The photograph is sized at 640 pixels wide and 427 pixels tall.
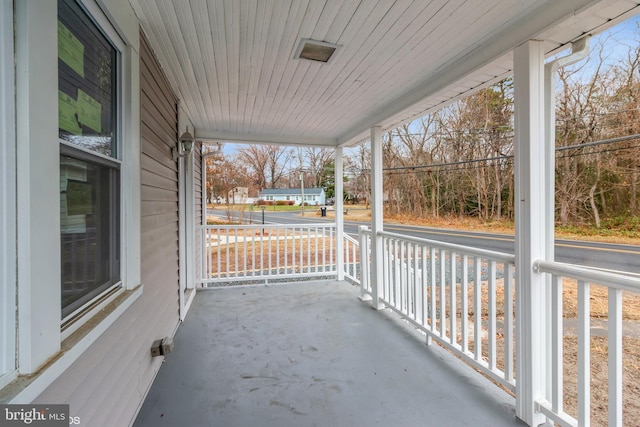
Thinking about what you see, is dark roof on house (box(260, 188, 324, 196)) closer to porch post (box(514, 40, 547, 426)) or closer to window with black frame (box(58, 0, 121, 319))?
window with black frame (box(58, 0, 121, 319))

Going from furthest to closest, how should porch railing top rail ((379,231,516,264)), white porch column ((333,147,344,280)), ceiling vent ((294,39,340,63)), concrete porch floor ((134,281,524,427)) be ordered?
1. white porch column ((333,147,344,280))
2. ceiling vent ((294,39,340,63))
3. porch railing top rail ((379,231,516,264))
4. concrete porch floor ((134,281,524,427))

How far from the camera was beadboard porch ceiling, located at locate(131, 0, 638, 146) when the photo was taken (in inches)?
63.8

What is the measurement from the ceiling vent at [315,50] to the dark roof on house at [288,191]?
6.51 meters

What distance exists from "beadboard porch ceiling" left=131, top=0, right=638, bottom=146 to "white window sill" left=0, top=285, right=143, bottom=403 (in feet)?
5.42

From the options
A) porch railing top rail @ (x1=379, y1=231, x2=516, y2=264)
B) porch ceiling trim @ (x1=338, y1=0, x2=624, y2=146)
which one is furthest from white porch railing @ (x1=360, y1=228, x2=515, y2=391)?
porch ceiling trim @ (x1=338, y1=0, x2=624, y2=146)

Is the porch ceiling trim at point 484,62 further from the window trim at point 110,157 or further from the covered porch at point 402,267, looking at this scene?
the window trim at point 110,157

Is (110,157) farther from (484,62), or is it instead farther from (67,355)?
(484,62)

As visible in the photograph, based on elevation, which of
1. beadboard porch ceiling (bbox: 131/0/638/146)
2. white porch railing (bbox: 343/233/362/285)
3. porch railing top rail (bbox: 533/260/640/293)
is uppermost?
beadboard porch ceiling (bbox: 131/0/638/146)

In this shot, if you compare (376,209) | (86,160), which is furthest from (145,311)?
(376,209)

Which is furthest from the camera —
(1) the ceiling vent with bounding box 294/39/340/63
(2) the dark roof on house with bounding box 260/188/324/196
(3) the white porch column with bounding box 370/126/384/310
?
(2) the dark roof on house with bounding box 260/188/324/196

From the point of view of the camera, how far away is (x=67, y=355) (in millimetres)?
987

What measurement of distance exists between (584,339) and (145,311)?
256cm

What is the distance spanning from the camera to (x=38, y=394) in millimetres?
834

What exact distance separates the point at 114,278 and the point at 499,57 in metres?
2.63
